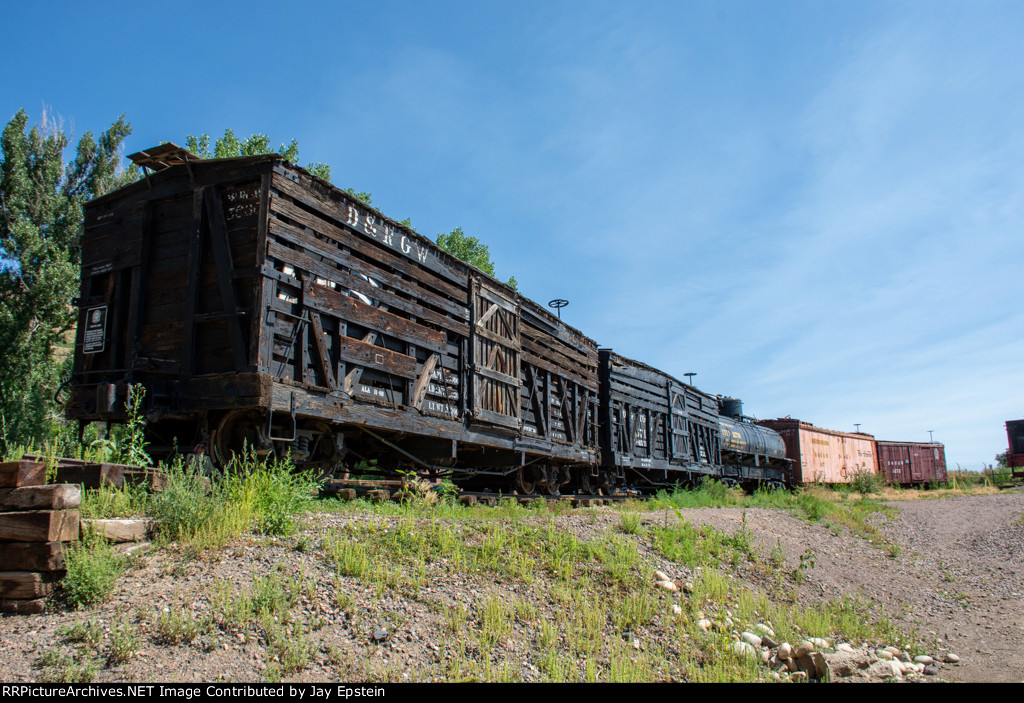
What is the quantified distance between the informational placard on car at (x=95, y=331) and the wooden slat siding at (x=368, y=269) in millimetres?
2804

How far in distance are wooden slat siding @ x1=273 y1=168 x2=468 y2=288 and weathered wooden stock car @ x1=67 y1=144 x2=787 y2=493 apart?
2cm

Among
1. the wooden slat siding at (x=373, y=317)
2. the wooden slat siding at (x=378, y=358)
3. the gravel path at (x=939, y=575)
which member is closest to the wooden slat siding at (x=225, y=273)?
the wooden slat siding at (x=373, y=317)

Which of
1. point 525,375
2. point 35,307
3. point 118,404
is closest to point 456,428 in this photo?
point 525,375

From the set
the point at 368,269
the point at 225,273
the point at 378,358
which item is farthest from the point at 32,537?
the point at 368,269

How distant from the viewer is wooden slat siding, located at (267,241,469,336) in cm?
745

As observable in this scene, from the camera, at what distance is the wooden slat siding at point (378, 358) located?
811 cm

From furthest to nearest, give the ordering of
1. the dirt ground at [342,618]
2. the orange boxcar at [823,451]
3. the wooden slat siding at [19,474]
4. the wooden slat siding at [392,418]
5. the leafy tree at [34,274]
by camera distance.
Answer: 1. the orange boxcar at [823,451]
2. the leafy tree at [34,274]
3. the wooden slat siding at [392,418]
4. the wooden slat siding at [19,474]
5. the dirt ground at [342,618]

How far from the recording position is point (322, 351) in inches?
304

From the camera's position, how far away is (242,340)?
711cm

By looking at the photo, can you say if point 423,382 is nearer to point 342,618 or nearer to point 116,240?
point 116,240

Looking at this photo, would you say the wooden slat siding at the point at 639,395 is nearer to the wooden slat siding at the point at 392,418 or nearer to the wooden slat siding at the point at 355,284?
the wooden slat siding at the point at 392,418
